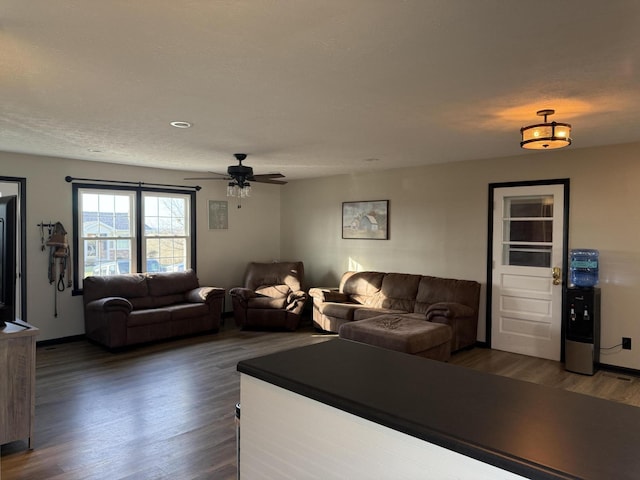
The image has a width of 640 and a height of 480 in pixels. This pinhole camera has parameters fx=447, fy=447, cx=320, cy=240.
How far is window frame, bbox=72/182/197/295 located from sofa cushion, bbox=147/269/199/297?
386 mm

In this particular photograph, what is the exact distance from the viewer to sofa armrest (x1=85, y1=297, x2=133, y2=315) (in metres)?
5.38

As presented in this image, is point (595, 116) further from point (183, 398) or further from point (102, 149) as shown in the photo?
point (102, 149)

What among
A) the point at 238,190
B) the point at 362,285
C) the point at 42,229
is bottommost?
the point at 362,285

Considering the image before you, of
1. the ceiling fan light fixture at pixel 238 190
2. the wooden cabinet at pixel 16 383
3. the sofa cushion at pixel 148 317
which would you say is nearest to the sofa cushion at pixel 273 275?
the sofa cushion at pixel 148 317

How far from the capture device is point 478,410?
1148 mm

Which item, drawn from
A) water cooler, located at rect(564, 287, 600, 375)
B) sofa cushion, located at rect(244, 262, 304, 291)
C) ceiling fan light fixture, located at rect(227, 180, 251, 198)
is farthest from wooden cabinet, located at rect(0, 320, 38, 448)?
water cooler, located at rect(564, 287, 600, 375)

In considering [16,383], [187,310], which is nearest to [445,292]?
[187,310]

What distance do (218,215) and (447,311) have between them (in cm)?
411

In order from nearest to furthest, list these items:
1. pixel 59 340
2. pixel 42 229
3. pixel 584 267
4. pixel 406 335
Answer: pixel 406 335 → pixel 584 267 → pixel 42 229 → pixel 59 340

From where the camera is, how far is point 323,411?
1.27 meters

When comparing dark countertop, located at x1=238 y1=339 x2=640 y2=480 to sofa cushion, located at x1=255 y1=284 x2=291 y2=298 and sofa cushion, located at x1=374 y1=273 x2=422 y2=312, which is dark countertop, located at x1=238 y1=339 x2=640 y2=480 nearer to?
sofa cushion, located at x1=374 y1=273 x2=422 y2=312

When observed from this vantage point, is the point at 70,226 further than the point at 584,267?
Yes

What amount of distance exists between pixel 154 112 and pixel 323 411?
2955 millimetres

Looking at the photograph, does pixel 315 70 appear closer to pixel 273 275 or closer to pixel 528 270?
pixel 528 270
